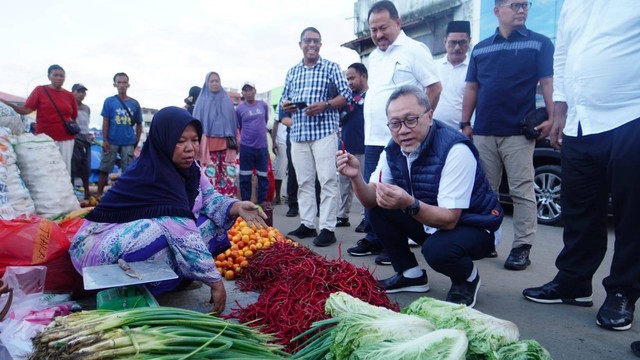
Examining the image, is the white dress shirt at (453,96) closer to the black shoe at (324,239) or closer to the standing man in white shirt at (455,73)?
the standing man in white shirt at (455,73)

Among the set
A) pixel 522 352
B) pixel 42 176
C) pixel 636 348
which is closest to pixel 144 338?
pixel 522 352

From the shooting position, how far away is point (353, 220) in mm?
6684

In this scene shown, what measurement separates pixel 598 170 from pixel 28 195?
4.76 metres

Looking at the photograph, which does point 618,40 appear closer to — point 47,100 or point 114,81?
point 47,100

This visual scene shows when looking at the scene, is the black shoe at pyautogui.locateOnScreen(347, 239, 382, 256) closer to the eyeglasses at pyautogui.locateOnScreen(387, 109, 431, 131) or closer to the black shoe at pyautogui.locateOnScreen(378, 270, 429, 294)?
the black shoe at pyautogui.locateOnScreen(378, 270, 429, 294)

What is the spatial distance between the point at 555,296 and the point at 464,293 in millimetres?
675

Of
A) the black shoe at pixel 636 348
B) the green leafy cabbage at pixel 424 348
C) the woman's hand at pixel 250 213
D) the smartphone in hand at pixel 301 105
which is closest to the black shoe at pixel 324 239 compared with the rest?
the smartphone in hand at pixel 301 105

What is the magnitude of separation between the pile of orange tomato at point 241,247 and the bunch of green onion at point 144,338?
179 cm

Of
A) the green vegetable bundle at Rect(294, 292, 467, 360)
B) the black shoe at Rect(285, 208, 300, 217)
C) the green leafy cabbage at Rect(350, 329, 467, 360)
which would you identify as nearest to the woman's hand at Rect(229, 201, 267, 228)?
the green vegetable bundle at Rect(294, 292, 467, 360)

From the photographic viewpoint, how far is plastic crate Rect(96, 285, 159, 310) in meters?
2.24

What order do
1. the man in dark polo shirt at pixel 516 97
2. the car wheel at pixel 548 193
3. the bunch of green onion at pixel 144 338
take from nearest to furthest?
the bunch of green onion at pixel 144 338, the man in dark polo shirt at pixel 516 97, the car wheel at pixel 548 193

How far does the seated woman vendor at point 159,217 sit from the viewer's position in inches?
103

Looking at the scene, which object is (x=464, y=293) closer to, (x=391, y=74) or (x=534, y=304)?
(x=534, y=304)

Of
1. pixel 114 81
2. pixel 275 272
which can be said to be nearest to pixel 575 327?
pixel 275 272
